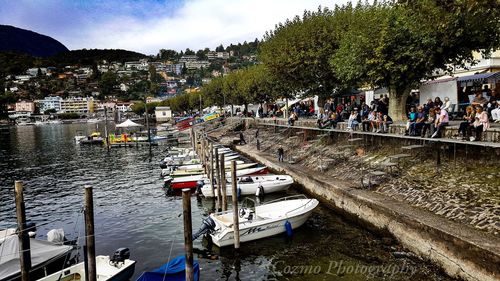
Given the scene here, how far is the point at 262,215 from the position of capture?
17938mm

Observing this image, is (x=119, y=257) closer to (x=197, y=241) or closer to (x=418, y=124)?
(x=197, y=241)

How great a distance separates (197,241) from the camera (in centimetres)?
1697

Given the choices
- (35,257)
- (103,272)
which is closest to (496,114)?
(103,272)

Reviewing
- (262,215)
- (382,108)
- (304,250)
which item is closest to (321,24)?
(382,108)

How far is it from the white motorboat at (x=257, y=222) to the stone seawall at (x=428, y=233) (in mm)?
2085

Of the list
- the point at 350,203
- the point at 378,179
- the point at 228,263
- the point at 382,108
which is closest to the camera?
the point at 228,263

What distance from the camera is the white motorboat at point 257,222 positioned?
1563 centimetres

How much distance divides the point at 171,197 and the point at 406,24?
1895 centimetres

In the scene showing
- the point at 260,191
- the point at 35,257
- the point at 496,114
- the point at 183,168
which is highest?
the point at 496,114

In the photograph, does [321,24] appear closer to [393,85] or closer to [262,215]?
[393,85]

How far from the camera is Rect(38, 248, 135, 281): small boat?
39.5 feet

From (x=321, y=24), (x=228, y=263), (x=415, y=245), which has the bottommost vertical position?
(x=228, y=263)

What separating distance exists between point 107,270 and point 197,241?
4.92 m

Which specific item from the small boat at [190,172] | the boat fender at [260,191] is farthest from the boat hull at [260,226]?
the small boat at [190,172]
